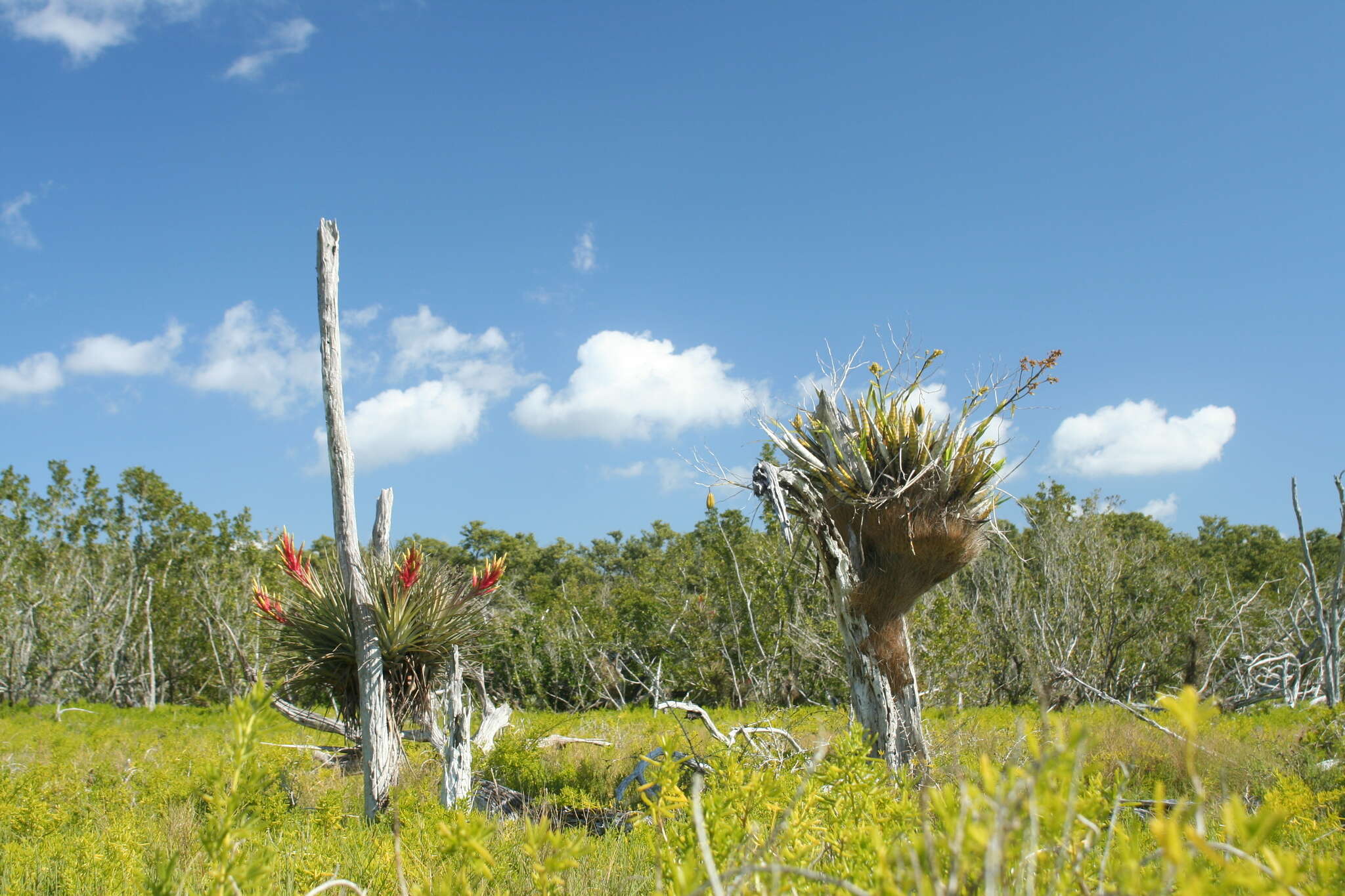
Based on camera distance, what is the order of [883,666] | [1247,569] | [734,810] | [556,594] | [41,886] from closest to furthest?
[734,810] < [41,886] < [883,666] < [556,594] < [1247,569]

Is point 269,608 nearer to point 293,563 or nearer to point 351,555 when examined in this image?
point 293,563

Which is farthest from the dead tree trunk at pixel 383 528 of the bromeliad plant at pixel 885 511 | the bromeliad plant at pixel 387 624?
the bromeliad plant at pixel 885 511

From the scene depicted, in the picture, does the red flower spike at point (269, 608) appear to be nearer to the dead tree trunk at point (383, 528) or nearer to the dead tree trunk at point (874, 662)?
the dead tree trunk at point (383, 528)

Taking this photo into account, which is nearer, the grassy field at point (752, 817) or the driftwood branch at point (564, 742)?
the grassy field at point (752, 817)

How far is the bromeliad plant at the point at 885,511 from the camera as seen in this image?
582 cm

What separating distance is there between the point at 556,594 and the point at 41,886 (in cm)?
1865

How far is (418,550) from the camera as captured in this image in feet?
24.0

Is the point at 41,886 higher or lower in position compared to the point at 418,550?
lower

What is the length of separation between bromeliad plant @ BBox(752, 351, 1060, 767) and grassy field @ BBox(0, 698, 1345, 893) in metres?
0.87

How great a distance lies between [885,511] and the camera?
586cm

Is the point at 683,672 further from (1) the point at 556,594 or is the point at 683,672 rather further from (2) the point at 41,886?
(2) the point at 41,886

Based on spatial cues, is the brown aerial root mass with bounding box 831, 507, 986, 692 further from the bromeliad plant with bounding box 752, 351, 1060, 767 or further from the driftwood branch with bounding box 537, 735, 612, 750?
the driftwood branch with bounding box 537, 735, 612, 750

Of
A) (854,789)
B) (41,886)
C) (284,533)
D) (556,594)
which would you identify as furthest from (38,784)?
(556,594)

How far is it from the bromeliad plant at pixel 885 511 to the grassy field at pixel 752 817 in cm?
87
